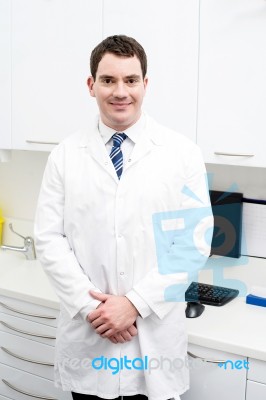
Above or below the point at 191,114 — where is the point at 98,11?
above

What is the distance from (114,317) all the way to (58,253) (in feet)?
0.85

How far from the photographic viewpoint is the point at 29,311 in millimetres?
2018

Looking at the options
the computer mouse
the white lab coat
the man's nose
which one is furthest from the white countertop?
the man's nose

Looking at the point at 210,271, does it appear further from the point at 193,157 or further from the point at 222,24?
the point at 222,24

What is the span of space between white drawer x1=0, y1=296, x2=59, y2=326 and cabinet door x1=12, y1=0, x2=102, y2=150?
65 cm

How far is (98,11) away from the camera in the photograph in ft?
6.33

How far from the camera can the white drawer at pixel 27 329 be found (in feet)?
6.45

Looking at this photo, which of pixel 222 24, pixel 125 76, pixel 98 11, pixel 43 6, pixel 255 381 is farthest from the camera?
pixel 43 6

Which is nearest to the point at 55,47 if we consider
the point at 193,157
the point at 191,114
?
the point at 191,114

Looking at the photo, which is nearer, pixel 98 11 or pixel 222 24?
pixel 222 24

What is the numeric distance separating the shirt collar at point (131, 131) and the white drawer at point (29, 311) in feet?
2.46

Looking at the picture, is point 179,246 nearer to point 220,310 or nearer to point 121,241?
point 121,241

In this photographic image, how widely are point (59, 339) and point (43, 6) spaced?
1.32 metres
